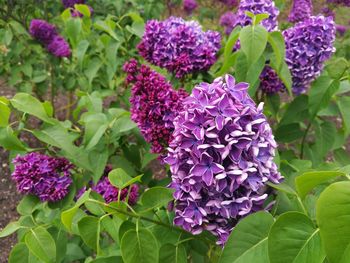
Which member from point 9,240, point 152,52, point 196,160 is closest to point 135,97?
point 196,160

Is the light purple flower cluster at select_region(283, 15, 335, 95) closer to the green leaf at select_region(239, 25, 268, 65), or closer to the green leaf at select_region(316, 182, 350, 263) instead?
the green leaf at select_region(239, 25, 268, 65)

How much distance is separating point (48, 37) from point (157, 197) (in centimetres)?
204

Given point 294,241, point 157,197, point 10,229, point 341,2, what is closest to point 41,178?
point 10,229

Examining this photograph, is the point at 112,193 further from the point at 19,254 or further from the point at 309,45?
the point at 309,45

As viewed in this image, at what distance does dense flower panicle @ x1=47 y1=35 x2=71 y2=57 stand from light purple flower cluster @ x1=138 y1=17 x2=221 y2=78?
45.7 inches

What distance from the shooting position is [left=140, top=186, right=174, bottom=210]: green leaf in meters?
1.21

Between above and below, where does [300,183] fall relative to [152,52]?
above

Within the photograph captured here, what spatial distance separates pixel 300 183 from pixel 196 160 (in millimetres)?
260

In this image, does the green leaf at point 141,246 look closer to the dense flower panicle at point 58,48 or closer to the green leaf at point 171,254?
the green leaf at point 171,254

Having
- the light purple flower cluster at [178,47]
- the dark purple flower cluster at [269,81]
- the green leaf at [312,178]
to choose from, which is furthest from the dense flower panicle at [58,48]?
the green leaf at [312,178]

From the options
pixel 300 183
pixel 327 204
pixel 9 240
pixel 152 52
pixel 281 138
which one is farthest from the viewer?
pixel 9 240

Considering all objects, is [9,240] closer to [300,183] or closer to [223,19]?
[223,19]

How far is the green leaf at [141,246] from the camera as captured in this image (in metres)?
1.13

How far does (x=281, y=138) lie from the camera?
2072 mm
